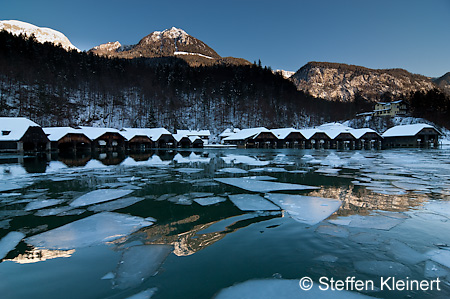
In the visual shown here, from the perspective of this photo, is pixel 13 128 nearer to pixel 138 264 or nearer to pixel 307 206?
pixel 138 264

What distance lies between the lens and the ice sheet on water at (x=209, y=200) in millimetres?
7418

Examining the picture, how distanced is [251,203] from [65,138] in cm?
5562

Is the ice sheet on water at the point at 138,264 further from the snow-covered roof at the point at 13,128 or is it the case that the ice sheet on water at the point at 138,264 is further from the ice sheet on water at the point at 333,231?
the snow-covered roof at the point at 13,128

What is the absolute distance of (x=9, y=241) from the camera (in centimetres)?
457

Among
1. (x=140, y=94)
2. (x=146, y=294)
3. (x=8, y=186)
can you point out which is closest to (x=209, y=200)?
(x=146, y=294)

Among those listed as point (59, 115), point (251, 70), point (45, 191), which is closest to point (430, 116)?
point (251, 70)

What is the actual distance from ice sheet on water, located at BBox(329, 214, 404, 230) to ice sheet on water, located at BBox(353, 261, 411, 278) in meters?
1.73

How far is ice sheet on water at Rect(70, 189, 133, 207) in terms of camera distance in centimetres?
748

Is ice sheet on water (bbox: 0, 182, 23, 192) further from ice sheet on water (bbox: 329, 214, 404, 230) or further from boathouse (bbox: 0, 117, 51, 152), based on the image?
boathouse (bbox: 0, 117, 51, 152)

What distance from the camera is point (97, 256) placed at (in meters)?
3.92

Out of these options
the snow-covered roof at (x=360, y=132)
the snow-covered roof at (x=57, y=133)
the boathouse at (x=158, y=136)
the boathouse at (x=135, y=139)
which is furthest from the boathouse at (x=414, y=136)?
the snow-covered roof at (x=57, y=133)

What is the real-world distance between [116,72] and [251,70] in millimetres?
78309

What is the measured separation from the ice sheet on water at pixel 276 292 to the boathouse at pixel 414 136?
248 ft

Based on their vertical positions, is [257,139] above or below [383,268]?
above
